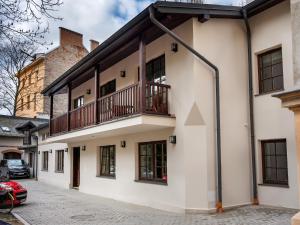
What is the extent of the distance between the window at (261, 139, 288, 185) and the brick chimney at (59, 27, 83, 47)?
26486 millimetres

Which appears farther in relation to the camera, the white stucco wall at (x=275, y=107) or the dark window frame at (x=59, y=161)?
the dark window frame at (x=59, y=161)

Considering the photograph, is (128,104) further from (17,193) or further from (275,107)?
(17,193)

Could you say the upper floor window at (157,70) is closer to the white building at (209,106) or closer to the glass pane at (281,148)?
the white building at (209,106)

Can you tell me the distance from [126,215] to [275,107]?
5.32 metres

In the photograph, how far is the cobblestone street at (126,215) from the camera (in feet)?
28.9

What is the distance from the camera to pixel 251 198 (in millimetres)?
10617

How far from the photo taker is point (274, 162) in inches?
405

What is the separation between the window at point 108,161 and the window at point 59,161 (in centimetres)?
660

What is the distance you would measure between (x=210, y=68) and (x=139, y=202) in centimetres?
516

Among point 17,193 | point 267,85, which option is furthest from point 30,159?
point 267,85

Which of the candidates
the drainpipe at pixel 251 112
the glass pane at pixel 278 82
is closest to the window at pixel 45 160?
the drainpipe at pixel 251 112

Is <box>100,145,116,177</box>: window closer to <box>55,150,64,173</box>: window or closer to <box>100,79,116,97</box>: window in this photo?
<box>100,79,116,97</box>: window

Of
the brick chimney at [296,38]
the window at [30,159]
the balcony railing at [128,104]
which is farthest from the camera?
the window at [30,159]

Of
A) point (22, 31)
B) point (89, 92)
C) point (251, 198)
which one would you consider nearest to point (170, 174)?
point (251, 198)
